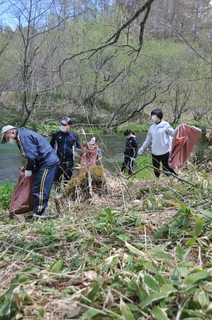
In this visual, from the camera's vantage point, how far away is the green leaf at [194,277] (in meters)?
1.57

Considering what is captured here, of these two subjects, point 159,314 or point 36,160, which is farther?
point 36,160

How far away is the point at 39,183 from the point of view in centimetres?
502

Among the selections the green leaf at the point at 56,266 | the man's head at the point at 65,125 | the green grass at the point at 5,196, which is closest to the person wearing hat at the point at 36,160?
the green grass at the point at 5,196

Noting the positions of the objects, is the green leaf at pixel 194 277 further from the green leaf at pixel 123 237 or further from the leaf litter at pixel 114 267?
the green leaf at pixel 123 237

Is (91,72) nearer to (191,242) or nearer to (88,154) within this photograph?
(88,154)

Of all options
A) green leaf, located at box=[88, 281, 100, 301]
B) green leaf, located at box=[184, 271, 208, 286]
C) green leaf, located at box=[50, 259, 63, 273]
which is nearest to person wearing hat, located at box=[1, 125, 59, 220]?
green leaf, located at box=[50, 259, 63, 273]

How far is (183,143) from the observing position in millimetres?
6559

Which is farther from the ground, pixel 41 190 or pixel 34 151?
pixel 34 151

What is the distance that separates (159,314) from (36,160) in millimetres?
3943

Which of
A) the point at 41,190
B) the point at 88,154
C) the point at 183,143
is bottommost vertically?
the point at 88,154

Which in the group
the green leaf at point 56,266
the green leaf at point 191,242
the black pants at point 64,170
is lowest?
the black pants at point 64,170

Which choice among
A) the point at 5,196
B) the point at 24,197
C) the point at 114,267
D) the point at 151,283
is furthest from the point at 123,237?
the point at 5,196

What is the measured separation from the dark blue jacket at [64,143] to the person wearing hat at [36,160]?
1.84 m

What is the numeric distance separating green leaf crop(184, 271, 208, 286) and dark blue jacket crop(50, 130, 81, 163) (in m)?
5.67
